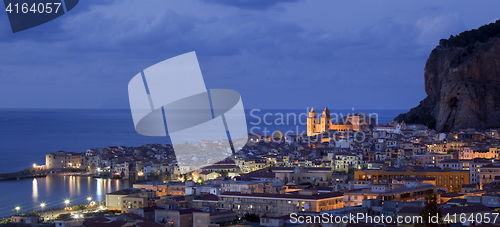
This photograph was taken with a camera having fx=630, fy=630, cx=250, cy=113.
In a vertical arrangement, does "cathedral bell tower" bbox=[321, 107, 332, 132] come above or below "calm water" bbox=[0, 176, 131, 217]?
above

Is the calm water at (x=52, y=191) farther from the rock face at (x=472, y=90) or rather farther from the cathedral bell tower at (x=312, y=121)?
the cathedral bell tower at (x=312, y=121)

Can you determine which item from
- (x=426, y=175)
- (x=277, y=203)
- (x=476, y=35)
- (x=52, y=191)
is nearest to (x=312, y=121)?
(x=476, y=35)

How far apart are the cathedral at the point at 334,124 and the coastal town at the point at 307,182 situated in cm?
471

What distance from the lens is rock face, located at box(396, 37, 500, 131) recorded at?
2648 cm

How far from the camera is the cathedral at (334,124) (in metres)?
35.3

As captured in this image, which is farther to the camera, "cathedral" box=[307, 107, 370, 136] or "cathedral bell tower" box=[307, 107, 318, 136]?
"cathedral bell tower" box=[307, 107, 318, 136]

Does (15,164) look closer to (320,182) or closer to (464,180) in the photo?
(320,182)

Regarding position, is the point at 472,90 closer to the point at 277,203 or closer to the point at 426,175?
the point at 426,175

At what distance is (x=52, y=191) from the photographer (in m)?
18.7

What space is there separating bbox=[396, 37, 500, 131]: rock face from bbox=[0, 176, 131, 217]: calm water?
14.5 metres

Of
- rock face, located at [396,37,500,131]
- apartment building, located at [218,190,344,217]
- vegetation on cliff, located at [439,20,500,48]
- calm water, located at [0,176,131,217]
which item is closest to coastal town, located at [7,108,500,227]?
apartment building, located at [218,190,344,217]

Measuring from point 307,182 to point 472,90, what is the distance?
13090 mm

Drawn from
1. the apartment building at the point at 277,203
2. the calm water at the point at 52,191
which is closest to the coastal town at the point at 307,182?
the apartment building at the point at 277,203

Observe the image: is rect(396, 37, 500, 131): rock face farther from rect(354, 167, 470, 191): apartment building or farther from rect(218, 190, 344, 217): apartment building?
rect(218, 190, 344, 217): apartment building
